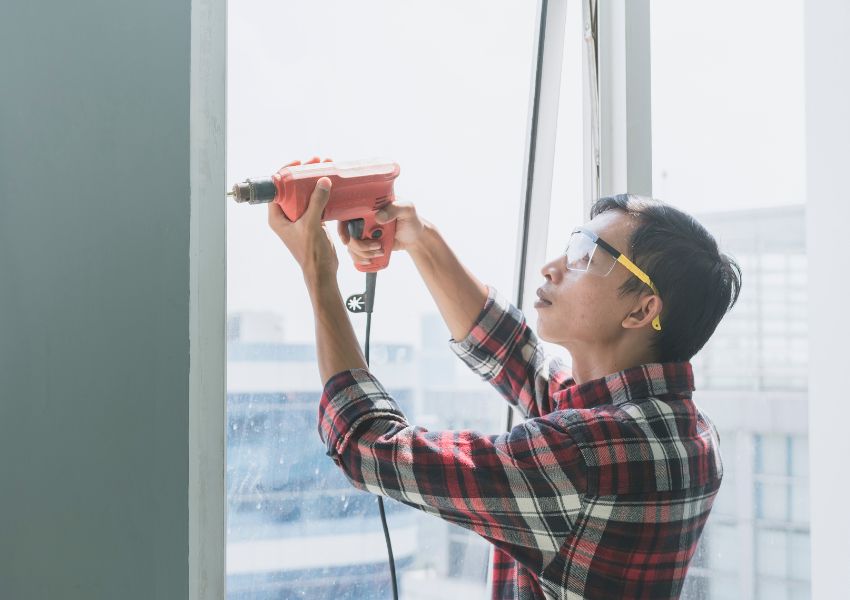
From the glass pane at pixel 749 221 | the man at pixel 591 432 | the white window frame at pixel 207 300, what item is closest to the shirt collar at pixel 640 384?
the man at pixel 591 432

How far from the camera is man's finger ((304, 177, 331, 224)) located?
3.71 feet

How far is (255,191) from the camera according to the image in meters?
1.10

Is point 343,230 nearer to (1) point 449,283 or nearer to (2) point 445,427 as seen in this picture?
(1) point 449,283

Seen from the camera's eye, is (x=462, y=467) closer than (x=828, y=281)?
Yes

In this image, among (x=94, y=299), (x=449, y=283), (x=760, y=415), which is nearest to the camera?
(x=94, y=299)

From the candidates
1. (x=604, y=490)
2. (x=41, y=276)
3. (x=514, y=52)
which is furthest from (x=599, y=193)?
(x=41, y=276)

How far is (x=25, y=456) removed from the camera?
0.96 metres

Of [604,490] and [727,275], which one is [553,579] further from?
[727,275]

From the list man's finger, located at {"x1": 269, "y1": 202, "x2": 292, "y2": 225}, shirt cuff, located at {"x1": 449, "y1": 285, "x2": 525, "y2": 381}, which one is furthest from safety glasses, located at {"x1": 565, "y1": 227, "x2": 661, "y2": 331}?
man's finger, located at {"x1": 269, "y1": 202, "x2": 292, "y2": 225}

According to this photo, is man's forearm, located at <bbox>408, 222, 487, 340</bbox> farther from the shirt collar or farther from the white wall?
the white wall

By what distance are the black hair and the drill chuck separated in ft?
2.11

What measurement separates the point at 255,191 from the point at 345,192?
0.50ft

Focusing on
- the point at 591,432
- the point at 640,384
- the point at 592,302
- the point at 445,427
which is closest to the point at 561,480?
the point at 591,432

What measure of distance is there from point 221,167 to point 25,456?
0.46 metres
